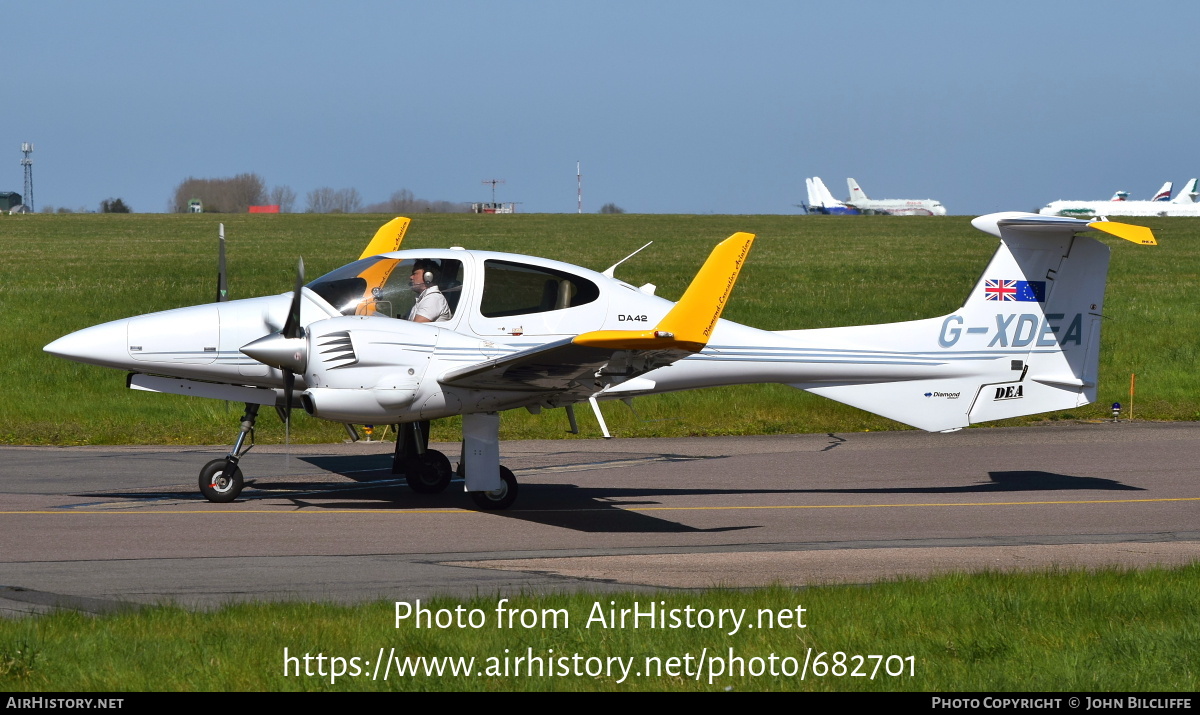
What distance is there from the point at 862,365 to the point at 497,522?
4637 millimetres

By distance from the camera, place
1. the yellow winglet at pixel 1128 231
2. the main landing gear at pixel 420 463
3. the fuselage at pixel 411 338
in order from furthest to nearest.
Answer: the main landing gear at pixel 420 463 < the yellow winglet at pixel 1128 231 < the fuselage at pixel 411 338

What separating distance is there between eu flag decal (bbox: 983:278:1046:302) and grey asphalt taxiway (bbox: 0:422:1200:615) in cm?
220

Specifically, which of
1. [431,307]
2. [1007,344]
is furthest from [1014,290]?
[431,307]

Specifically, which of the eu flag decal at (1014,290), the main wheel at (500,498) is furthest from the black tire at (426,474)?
the eu flag decal at (1014,290)

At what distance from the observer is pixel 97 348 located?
11609 millimetres

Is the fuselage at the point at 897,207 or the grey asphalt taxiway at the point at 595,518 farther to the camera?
the fuselage at the point at 897,207

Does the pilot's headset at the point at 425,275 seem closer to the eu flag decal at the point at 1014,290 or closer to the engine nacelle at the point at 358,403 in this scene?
the engine nacelle at the point at 358,403

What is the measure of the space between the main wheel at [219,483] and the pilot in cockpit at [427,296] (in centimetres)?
251

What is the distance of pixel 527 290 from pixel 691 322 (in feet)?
9.28

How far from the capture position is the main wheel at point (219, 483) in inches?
479

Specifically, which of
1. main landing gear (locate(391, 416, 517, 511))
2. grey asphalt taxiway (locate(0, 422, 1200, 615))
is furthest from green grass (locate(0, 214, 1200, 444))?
main landing gear (locate(391, 416, 517, 511))

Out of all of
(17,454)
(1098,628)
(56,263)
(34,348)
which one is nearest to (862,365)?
(1098,628)

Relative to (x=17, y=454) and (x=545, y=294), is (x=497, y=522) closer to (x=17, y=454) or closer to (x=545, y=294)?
(x=545, y=294)

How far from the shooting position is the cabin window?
39.8ft
